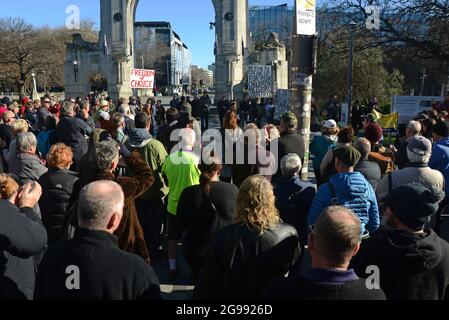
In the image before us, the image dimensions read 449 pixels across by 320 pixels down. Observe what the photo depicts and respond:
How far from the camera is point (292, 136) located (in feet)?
23.7

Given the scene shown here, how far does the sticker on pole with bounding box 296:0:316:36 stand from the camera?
23.7 feet

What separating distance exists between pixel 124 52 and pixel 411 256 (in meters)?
42.0

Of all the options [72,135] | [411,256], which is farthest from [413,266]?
[72,135]

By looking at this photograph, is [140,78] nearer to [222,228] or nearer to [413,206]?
[222,228]

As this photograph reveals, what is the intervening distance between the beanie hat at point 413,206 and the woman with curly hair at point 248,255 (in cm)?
85

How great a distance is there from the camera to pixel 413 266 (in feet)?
9.26

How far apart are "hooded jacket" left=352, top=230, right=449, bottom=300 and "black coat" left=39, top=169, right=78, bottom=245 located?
3.42m

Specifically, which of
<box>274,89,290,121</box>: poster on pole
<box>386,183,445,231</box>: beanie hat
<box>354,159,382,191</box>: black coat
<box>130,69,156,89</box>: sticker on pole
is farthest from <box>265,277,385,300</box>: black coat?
<box>130,69,156,89</box>: sticker on pole

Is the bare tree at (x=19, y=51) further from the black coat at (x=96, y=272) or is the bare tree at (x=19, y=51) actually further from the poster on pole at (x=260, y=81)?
the black coat at (x=96, y=272)

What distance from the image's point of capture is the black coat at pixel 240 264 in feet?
10.6

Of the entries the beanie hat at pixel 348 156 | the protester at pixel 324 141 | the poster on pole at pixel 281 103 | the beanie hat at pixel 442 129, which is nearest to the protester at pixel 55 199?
the beanie hat at pixel 348 156

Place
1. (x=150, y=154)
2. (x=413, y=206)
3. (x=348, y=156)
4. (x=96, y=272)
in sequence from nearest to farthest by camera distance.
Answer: (x=96, y=272) → (x=413, y=206) → (x=348, y=156) → (x=150, y=154)

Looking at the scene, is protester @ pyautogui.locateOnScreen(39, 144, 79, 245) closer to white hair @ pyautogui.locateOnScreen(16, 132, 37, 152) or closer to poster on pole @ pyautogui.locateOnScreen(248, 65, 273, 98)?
white hair @ pyautogui.locateOnScreen(16, 132, 37, 152)
